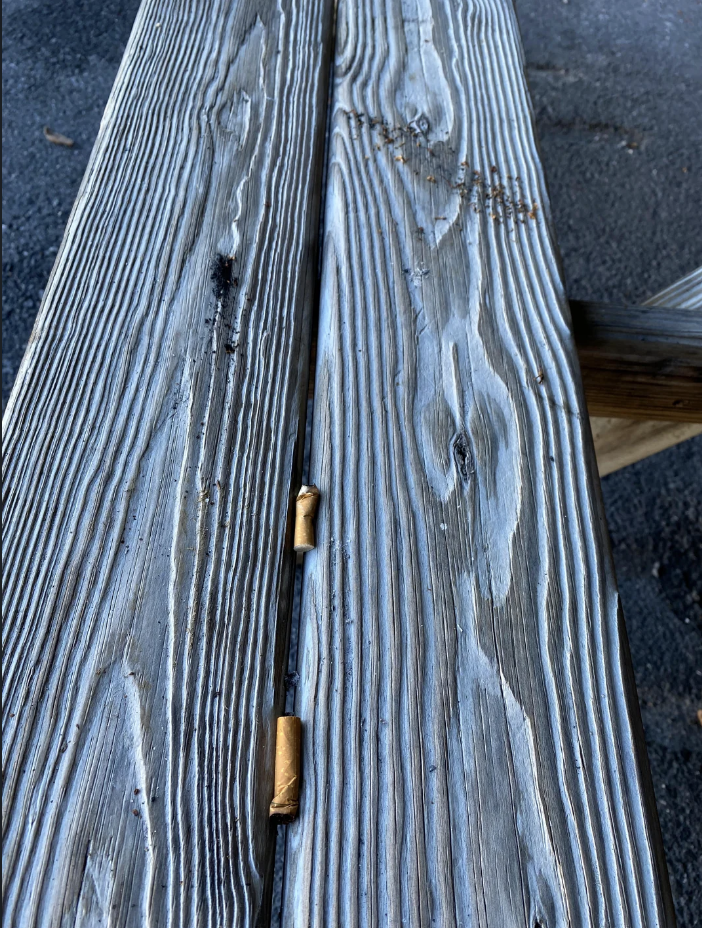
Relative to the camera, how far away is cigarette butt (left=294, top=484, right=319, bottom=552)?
771mm

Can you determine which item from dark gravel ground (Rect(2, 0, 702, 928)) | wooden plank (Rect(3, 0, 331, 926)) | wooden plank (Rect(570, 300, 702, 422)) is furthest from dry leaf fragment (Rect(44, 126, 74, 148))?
wooden plank (Rect(570, 300, 702, 422))

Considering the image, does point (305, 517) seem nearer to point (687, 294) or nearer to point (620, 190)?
point (687, 294)

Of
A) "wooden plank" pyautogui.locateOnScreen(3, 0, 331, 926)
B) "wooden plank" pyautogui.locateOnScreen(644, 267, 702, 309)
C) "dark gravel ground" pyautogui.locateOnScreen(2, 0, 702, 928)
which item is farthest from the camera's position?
"dark gravel ground" pyautogui.locateOnScreen(2, 0, 702, 928)

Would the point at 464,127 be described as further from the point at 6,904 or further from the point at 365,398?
the point at 6,904

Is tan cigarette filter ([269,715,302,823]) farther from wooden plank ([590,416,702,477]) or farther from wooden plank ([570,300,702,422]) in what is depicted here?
wooden plank ([590,416,702,477])

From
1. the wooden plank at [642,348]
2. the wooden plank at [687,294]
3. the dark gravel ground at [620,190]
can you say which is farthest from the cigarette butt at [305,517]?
the dark gravel ground at [620,190]

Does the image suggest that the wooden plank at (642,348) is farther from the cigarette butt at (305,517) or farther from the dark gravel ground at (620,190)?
the dark gravel ground at (620,190)

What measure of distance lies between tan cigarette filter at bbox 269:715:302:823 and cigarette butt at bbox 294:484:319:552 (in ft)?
0.62

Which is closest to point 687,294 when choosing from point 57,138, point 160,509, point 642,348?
point 642,348

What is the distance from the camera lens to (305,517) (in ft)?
2.57

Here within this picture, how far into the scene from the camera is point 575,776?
656 mm

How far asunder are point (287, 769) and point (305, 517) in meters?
0.27

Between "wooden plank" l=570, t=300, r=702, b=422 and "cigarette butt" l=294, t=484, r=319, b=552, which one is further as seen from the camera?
"wooden plank" l=570, t=300, r=702, b=422

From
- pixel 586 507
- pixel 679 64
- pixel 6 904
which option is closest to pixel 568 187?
pixel 679 64
